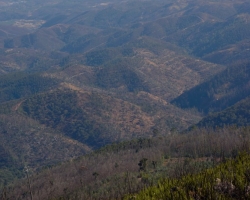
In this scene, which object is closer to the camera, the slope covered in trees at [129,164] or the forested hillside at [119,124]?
the slope covered in trees at [129,164]

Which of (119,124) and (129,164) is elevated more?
(129,164)

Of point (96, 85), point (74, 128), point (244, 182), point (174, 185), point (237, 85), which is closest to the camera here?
point (244, 182)

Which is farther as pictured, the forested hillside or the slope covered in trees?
the forested hillside

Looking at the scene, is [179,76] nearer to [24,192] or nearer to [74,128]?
[74,128]

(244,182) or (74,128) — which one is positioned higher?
(244,182)

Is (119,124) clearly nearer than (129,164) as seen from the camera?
No

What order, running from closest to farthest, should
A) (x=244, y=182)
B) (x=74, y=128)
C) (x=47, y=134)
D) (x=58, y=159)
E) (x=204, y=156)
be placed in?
(x=244, y=182)
(x=204, y=156)
(x=58, y=159)
(x=47, y=134)
(x=74, y=128)

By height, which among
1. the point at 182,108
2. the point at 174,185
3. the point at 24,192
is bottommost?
the point at 182,108

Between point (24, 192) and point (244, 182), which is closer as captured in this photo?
point (244, 182)

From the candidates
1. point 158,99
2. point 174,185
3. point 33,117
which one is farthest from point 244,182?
point 158,99
